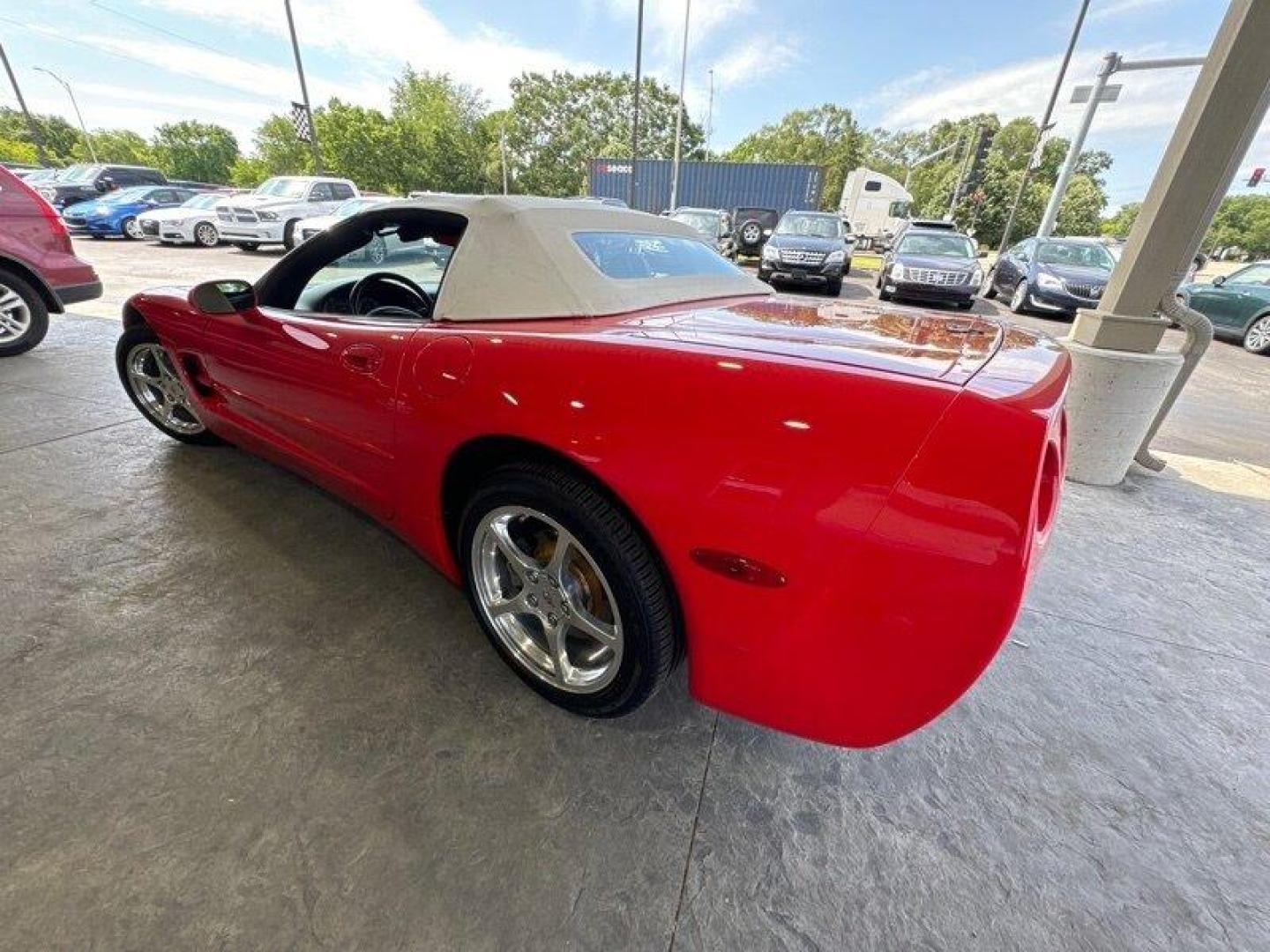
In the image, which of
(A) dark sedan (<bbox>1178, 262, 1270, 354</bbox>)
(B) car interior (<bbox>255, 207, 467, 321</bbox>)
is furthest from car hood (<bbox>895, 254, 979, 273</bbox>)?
(B) car interior (<bbox>255, 207, 467, 321</bbox>)

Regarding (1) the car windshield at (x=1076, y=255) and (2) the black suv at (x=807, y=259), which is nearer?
(1) the car windshield at (x=1076, y=255)

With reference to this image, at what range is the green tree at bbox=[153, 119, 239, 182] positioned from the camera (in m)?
54.6

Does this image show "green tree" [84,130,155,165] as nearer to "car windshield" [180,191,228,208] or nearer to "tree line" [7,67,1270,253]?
"tree line" [7,67,1270,253]

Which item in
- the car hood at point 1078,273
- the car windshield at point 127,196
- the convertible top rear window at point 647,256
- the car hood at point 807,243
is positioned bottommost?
the car windshield at point 127,196

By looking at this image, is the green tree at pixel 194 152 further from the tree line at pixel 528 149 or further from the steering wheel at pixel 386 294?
the steering wheel at pixel 386 294

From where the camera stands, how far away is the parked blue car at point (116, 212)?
14.8 m

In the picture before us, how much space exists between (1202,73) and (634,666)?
3821 millimetres

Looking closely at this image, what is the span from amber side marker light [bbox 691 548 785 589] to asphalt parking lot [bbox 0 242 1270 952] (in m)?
0.65

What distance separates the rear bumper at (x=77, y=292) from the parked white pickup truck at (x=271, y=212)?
9183 millimetres

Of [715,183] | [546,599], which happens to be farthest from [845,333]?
[715,183]

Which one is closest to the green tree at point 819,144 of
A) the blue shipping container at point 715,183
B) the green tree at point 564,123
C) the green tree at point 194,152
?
the green tree at point 564,123

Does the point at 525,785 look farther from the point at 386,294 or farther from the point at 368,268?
the point at 368,268

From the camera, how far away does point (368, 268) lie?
2469mm

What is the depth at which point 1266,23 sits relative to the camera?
241 cm
